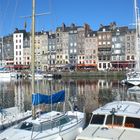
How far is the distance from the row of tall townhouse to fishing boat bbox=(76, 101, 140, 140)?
77.4 m

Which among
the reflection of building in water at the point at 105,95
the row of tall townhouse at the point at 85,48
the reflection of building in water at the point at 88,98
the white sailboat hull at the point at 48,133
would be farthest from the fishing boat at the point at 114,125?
the row of tall townhouse at the point at 85,48

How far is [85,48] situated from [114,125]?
292ft

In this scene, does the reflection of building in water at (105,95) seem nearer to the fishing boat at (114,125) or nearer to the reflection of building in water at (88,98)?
the reflection of building in water at (88,98)

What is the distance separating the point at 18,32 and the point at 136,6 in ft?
254

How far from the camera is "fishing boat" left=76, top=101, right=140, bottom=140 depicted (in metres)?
13.1

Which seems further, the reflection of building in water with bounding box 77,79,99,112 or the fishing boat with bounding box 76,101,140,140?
the reflection of building in water with bounding box 77,79,99,112

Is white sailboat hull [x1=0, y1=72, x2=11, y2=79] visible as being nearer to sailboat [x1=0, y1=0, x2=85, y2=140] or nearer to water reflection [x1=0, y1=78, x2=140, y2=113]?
water reflection [x1=0, y1=78, x2=140, y2=113]

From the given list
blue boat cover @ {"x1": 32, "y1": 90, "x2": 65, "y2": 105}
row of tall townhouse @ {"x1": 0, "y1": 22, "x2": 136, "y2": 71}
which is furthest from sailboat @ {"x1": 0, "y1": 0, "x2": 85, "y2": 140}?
row of tall townhouse @ {"x1": 0, "y1": 22, "x2": 136, "y2": 71}

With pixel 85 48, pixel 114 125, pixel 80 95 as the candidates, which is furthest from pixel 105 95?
pixel 85 48

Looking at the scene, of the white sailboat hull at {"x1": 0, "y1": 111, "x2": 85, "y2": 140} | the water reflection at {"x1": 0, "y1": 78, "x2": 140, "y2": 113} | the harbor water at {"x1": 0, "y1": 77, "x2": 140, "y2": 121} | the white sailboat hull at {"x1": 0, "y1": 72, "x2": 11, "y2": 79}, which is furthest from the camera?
the white sailboat hull at {"x1": 0, "y1": 72, "x2": 11, "y2": 79}

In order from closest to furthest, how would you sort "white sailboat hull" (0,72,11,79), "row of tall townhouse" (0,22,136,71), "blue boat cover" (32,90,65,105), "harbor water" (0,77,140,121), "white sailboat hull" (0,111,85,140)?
"white sailboat hull" (0,111,85,140)
"blue boat cover" (32,90,65,105)
"harbor water" (0,77,140,121)
"white sailboat hull" (0,72,11,79)
"row of tall townhouse" (0,22,136,71)

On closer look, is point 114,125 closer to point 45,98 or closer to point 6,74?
point 45,98

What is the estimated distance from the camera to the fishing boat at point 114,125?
42.9ft

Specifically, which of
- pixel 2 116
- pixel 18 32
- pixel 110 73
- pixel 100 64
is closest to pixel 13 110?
pixel 2 116
